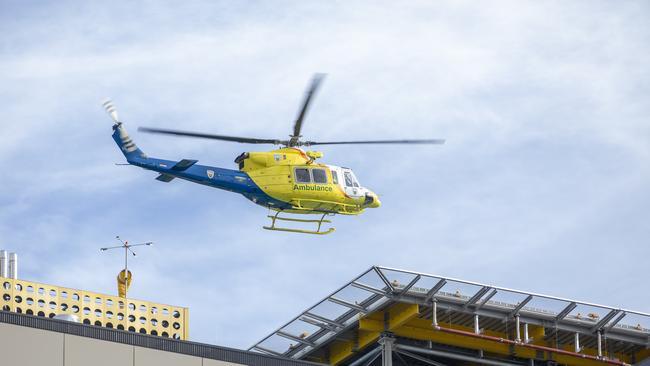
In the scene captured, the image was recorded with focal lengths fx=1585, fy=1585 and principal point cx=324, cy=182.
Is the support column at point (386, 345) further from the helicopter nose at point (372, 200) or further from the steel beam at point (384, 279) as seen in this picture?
the helicopter nose at point (372, 200)

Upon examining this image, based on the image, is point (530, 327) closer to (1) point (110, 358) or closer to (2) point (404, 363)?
(2) point (404, 363)

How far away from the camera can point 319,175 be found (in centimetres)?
6244

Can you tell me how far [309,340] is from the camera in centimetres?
5756

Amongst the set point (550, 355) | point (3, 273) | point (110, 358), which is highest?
point (3, 273)

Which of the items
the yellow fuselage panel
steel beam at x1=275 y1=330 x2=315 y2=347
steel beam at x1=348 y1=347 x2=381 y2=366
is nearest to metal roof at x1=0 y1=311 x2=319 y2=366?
steel beam at x1=275 y1=330 x2=315 y2=347

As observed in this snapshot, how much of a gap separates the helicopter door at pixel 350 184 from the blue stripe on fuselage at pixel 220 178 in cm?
269

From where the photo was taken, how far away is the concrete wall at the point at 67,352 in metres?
43.7

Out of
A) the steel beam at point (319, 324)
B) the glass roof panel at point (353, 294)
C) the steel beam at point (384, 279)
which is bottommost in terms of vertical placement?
the steel beam at point (319, 324)

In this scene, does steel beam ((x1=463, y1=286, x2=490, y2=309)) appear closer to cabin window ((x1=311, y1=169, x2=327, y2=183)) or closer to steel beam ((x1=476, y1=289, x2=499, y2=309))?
steel beam ((x1=476, y1=289, x2=499, y2=309))

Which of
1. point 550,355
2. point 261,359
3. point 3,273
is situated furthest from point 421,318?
point 3,273

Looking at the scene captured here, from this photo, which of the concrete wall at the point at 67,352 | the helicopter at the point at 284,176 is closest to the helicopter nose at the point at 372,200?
the helicopter at the point at 284,176

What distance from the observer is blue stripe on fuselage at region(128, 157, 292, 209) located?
5981 centimetres

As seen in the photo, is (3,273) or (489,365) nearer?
(489,365)

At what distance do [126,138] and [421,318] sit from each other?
13.2 meters
